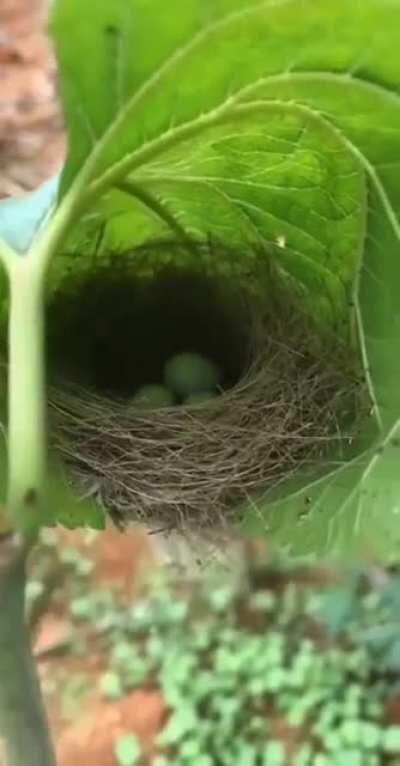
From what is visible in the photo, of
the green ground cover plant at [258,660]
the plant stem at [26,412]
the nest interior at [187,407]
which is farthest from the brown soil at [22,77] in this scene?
the plant stem at [26,412]

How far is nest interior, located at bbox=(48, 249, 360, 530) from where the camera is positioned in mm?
385

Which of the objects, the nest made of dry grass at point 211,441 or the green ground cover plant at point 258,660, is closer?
the nest made of dry grass at point 211,441

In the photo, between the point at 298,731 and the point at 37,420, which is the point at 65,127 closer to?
the point at 37,420

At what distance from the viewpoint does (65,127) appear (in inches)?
11.5

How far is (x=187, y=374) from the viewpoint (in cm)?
42

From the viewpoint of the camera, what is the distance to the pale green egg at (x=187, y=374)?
16.6 inches

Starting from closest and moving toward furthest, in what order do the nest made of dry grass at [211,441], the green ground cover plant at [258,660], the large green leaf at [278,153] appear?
the large green leaf at [278,153] < the nest made of dry grass at [211,441] < the green ground cover plant at [258,660]

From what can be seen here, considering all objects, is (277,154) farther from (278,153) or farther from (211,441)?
(211,441)

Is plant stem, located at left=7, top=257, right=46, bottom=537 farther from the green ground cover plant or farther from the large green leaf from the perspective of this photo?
the green ground cover plant

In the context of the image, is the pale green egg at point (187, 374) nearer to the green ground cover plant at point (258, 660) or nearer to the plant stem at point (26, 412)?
the plant stem at point (26, 412)

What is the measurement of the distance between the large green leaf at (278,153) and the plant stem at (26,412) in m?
0.03

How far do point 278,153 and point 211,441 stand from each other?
0.35 feet

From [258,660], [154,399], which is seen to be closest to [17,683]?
[154,399]

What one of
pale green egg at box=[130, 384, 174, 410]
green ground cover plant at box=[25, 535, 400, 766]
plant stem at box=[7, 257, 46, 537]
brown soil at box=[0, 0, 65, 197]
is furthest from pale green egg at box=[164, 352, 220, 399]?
brown soil at box=[0, 0, 65, 197]
